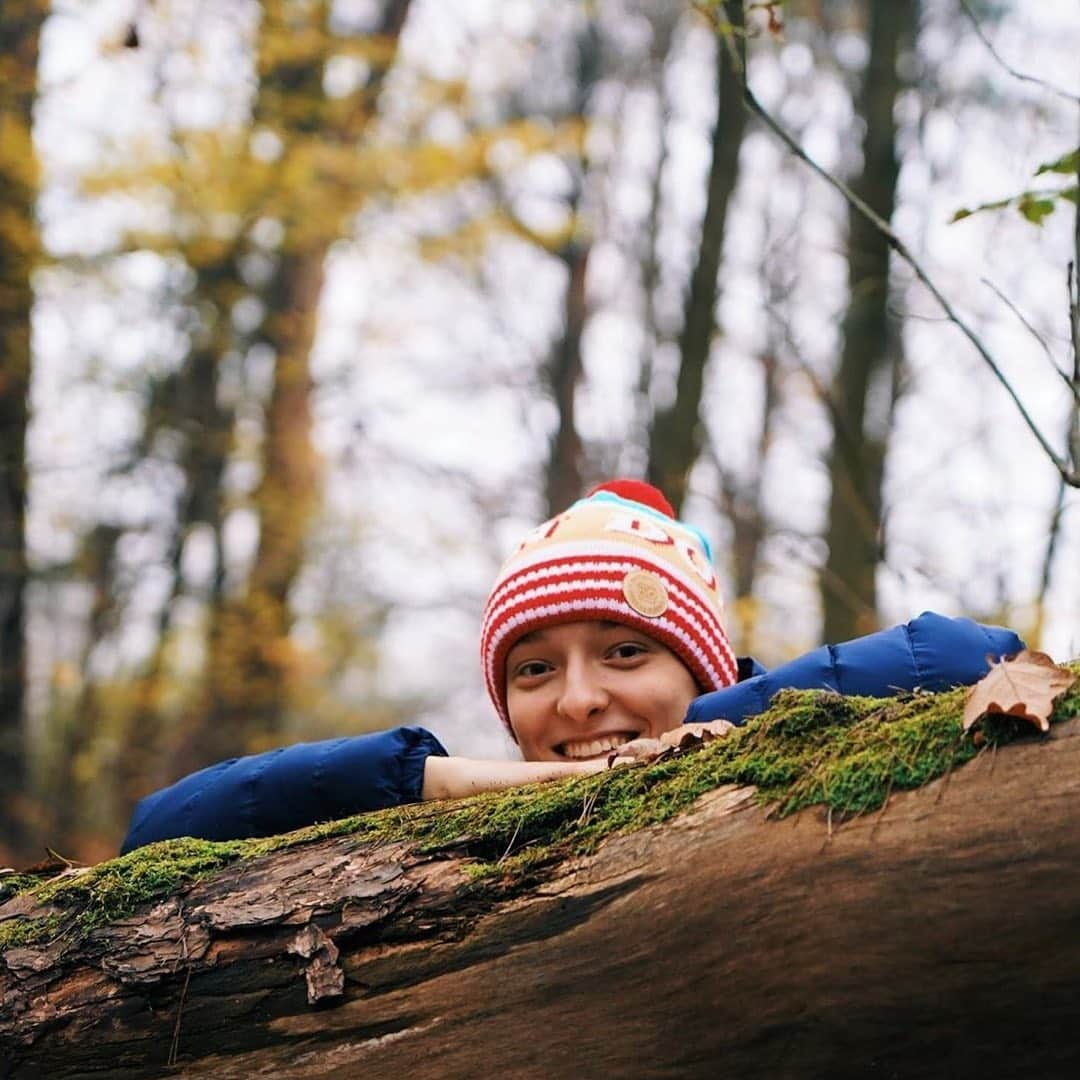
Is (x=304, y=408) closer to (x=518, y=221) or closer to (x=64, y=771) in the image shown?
(x=518, y=221)

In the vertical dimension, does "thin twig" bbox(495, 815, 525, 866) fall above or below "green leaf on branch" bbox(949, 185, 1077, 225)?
below

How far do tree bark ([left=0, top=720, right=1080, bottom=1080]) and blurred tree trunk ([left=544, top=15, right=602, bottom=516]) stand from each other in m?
10.8

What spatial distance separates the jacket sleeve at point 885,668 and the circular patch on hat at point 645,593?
0.67 m

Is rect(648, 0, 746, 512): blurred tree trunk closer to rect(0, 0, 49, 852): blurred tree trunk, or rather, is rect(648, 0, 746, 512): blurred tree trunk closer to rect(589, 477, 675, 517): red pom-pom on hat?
rect(589, 477, 675, 517): red pom-pom on hat

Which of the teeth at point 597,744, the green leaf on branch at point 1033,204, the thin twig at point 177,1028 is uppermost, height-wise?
the green leaf on branch at point 1033,204

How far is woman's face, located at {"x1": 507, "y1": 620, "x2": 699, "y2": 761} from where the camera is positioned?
2.93 metres

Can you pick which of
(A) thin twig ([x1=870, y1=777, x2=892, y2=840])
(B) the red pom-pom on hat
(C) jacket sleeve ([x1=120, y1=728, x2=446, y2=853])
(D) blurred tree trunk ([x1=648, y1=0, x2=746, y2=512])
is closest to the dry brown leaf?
(A) thin twig ([x1=870, y1=777, x2=892, y2=840])

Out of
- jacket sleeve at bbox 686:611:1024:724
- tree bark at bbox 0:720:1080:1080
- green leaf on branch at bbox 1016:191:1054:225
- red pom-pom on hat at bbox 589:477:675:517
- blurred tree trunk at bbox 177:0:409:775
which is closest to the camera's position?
tree bark at bbox 0:720:1080:1080

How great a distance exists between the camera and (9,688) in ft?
28.2

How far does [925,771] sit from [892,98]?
7.37m

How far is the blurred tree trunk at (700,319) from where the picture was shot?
26.8 feet

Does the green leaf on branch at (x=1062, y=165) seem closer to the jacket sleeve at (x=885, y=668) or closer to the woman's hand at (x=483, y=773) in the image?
the jacket sleeve at (x=885, y=668)

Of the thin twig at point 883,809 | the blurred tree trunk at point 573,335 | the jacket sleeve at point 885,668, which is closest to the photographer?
the thin twig at point 883,809

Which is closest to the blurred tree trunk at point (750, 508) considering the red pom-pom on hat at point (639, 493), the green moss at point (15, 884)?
the red pom-pom on hat at point (639, 493)
